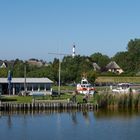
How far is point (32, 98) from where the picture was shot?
79.6 meters

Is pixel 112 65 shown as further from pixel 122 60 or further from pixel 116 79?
pixel 116 79

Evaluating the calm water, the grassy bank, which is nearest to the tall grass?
the calm water

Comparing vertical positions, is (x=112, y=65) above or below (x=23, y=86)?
above

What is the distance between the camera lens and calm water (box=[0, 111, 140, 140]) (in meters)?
51.9

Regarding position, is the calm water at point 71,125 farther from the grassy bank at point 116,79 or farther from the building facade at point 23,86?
the grassy bank at point 116,79

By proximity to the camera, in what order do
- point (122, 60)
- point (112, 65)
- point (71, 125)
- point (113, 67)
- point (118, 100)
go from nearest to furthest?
1. point (71, 125)
2. point (118, 100)
3. point (113, 67)
4. point (112, 65)
5. point (122, 60)

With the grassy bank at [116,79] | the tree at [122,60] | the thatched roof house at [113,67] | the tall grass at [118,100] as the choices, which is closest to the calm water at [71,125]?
the tall grass at [118,100]

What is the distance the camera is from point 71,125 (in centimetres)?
6050

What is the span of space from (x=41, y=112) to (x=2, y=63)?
407 feet

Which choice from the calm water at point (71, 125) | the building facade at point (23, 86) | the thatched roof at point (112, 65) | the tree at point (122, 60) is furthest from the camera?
the thatched roof at point (112, 65)

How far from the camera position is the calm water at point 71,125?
51938mm

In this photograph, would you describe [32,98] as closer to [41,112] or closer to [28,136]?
[41,112]

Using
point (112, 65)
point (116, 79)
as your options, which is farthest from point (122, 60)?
point (116, 79)

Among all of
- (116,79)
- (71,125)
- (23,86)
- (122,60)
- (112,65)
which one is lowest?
(71,125)
